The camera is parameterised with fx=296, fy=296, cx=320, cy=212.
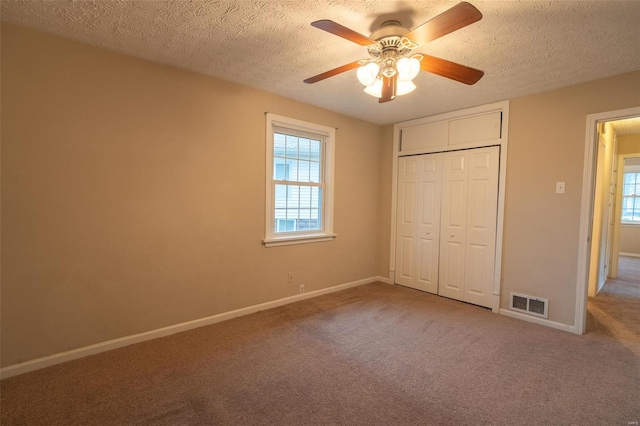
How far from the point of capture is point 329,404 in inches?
71.8

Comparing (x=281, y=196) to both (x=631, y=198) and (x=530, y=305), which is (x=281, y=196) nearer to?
(x=530, y=305)

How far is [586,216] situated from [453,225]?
4.18 feet

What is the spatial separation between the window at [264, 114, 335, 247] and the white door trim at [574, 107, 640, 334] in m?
2.58

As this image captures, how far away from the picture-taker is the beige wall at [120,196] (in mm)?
2066

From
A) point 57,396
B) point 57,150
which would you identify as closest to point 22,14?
point 57,150

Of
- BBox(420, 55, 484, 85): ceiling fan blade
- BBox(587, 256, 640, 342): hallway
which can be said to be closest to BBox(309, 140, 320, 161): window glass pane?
BBox(420, 55, 484, 85): ceiling fan blade

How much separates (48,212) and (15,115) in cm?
68

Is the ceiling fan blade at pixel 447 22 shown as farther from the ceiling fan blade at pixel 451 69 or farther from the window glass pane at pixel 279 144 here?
the window glass pane at pixel 279 144

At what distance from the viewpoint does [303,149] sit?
369 cm

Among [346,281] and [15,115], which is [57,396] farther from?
[346,281]

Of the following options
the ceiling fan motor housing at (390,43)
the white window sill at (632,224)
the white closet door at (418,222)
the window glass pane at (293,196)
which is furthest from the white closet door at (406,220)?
the white window sill at (632,224)

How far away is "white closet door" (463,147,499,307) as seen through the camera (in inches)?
135

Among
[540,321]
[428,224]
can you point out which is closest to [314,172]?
[428,224]

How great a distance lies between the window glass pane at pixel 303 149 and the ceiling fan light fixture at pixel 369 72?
1784 millimetres
